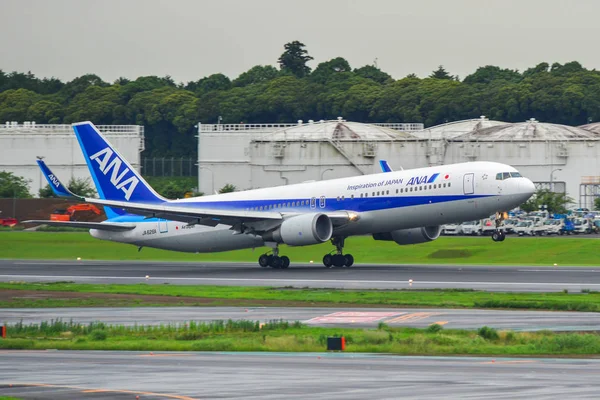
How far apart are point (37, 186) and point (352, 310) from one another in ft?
317

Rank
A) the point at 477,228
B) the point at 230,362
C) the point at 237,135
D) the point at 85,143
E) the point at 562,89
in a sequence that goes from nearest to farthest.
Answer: the point at 230,362
the point at 85,143
the point at 477,228
the point at 237,135
the point at 562,89

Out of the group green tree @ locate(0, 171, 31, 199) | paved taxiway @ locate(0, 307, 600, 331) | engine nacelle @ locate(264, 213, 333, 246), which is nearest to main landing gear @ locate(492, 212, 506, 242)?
engine nacelle @ locate(264, 213, 333, 246)

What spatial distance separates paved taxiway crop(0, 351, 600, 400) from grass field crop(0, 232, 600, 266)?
41.3 m

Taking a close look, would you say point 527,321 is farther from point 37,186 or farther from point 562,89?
point 562,89

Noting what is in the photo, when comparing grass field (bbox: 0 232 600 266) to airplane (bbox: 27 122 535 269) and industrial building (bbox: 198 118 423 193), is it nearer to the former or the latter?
airplane (bbox: 27 122 535 269)

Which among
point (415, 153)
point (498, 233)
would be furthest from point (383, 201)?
point (415, 153)

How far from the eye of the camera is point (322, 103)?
17700 centimetres

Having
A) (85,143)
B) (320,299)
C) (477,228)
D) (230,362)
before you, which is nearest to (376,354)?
(230,362)

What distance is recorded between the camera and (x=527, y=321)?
1226 inches

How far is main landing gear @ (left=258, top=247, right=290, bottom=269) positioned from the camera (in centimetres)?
5866

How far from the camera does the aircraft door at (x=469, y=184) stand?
175ft

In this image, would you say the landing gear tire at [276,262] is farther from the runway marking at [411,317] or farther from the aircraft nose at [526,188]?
the runway marking at [411,317]

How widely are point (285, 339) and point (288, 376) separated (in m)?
5.77

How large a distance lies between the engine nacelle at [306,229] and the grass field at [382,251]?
10.6 meters
